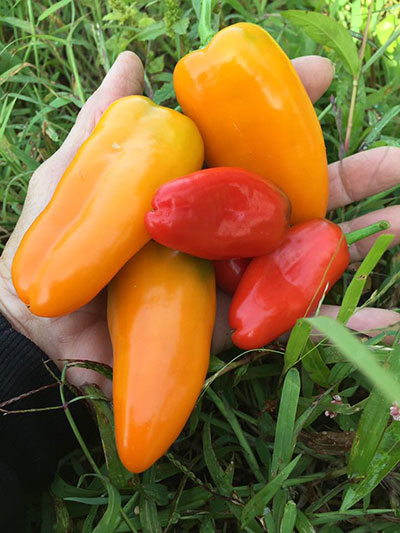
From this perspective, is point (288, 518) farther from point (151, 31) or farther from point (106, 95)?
point (151, 31)

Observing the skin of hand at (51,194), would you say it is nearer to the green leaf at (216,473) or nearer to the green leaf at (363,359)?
the green leaf at (216,473)

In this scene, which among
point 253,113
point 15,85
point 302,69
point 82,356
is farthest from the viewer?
point 15,85

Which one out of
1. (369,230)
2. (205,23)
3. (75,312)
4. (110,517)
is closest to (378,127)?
(369,230)

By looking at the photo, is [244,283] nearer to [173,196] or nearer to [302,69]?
[173,196]

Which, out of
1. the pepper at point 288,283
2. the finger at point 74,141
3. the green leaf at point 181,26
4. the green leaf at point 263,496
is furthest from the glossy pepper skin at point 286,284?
the green leaf at point 181,26

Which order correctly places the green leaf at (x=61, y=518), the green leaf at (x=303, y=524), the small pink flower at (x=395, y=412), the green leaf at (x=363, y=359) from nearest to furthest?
the green leaf at (x=363, y=359) < the small pink flower at (x=395, y=412) < the green leaf at (x=303, y=524) < the green leaf at (x=61, y=518)

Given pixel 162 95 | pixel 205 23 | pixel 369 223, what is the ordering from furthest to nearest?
pixel 162 95 < pixel 369 223 < pixel 205 23

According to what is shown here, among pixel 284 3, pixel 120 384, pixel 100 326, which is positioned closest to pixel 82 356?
pixel 100 326
